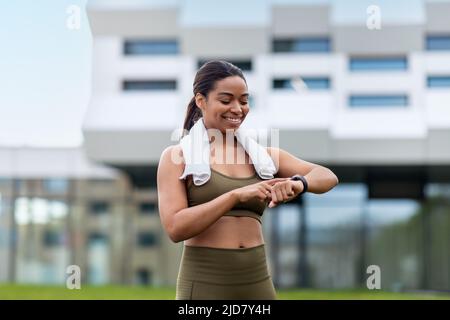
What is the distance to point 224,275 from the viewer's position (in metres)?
1.57

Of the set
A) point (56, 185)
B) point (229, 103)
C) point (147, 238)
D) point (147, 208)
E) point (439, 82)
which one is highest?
point (439, 82)

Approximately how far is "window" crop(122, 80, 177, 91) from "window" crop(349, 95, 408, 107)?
13.1ft

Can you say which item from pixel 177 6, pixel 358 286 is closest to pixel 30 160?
pixel 177 6

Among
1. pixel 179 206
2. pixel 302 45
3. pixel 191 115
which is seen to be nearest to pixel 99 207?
pixel 302 45

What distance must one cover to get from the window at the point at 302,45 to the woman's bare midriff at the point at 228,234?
48.3 ft

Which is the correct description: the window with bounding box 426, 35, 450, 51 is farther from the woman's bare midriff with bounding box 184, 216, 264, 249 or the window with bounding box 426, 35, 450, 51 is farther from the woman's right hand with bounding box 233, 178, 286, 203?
the woman's right hand with bounding box 233, 178, 286, 203

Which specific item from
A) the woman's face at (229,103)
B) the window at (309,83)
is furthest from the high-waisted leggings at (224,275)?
the window at (309,83)

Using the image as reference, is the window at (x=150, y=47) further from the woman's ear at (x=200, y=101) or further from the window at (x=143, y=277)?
the woman's ear at (x=200, y=101)

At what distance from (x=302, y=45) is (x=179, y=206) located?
49.1ft

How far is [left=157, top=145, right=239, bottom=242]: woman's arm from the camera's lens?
4.75 ft

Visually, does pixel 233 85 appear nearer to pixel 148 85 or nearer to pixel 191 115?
pixel 191 115

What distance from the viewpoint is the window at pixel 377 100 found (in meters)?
15.6

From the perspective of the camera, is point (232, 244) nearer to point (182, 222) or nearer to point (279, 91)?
point (182, 222)

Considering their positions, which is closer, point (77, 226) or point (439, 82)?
point (439, 82)
